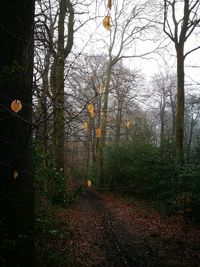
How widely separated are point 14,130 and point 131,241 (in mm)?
5459

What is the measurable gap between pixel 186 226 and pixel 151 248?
2687 millimetres

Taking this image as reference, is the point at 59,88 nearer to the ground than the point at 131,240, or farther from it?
farther from it

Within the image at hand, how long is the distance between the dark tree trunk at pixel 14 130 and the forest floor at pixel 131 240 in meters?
2.70

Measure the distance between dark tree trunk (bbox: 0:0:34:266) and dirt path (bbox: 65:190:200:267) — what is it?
2.76m

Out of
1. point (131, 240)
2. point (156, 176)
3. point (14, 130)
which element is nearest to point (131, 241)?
point (131, 240)

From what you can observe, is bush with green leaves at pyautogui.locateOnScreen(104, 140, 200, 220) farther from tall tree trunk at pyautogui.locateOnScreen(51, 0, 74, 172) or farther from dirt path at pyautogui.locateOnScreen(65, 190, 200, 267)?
tall tree trunk at pyautogui.locateOnScreen(51, 0, 74, 172)

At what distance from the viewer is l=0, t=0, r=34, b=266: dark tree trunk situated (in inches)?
137

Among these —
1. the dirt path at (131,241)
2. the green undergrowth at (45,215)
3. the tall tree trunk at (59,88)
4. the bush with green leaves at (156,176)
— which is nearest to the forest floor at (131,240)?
the dirt path at (131,241)

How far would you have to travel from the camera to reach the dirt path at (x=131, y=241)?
20.7 feet

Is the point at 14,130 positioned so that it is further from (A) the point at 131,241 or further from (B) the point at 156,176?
(B) the point at 156,176

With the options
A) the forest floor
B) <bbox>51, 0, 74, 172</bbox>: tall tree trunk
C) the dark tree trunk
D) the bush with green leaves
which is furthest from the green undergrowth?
the bush with green leaves

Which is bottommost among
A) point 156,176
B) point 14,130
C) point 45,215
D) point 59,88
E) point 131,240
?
point 131,240

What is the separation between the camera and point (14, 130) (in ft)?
11.7

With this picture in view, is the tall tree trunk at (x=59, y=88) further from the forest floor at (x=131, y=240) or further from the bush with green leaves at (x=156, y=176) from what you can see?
the forest floor at (x=131, y=240)
